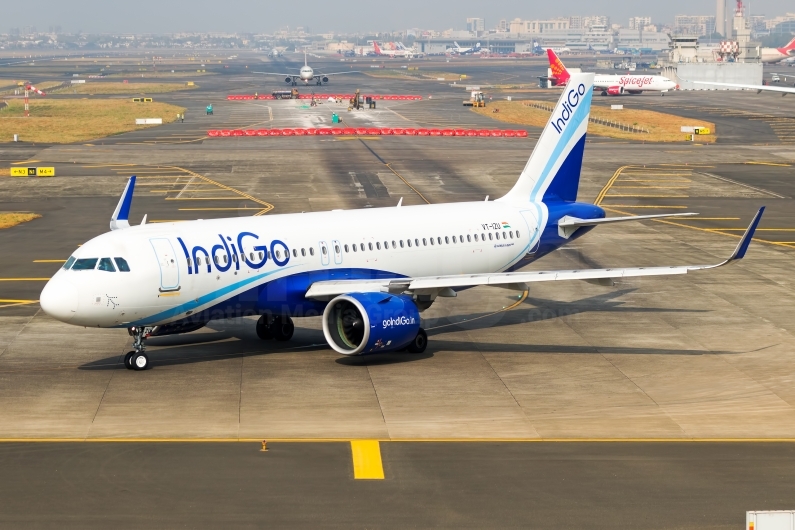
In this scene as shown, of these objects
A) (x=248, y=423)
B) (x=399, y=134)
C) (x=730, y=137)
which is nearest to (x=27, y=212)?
(x=248, y=423)

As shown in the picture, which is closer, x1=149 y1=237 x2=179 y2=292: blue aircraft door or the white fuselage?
the white fuselage

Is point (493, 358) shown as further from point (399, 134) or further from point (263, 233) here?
point (399, 134)

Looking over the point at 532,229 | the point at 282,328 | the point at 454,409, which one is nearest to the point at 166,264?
the point at 282,328

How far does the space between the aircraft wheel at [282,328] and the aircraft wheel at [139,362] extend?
19.8 ft

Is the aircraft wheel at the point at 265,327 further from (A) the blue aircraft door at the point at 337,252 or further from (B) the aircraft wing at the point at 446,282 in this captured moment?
(A) the blue aircraft door at the point at 337,252

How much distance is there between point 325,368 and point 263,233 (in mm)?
5143

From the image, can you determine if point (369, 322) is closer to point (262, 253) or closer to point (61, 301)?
point (262, 253)

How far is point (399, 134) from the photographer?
13288 centimetres

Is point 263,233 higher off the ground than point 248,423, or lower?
higher

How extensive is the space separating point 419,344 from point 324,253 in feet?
15.3

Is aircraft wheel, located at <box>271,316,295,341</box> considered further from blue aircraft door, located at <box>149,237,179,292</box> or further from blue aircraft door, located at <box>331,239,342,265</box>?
blue aircraft door, located at <box>149,237,179,292</box>

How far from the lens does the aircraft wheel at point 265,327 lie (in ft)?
135

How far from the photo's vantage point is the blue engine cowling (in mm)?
36344
